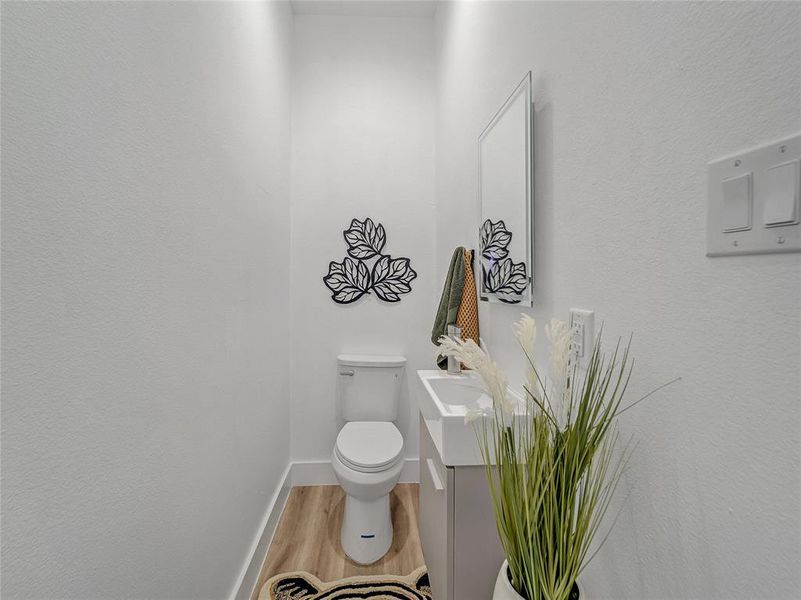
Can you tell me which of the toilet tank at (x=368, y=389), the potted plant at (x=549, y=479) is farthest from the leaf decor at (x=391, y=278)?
the potted plant at (x=549, y=479)

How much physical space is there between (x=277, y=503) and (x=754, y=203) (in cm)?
222

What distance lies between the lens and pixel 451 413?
119 centimetres

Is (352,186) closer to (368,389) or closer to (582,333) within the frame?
(368,389)

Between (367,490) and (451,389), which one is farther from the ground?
(451,389)

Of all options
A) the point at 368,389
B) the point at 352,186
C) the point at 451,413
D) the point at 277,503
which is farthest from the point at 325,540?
the point at 352,186

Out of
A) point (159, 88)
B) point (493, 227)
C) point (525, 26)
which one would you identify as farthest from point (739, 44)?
point (159, 88)

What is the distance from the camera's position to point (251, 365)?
5.55ft

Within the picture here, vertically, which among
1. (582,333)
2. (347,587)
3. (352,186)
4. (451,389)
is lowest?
(347,587)

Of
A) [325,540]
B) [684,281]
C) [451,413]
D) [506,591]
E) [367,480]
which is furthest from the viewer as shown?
[325,540]

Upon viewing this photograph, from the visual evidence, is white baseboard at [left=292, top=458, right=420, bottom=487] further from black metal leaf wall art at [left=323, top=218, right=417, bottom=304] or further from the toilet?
black metal leaf wall art at [left=323, top=218, right=417, bottom=304]

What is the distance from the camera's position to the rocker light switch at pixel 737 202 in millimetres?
525

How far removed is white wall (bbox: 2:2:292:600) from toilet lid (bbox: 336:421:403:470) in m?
0.47

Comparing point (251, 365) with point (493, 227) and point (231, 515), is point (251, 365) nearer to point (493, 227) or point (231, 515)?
point (231, 515)

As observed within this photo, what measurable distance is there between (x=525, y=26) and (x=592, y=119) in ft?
1.83
